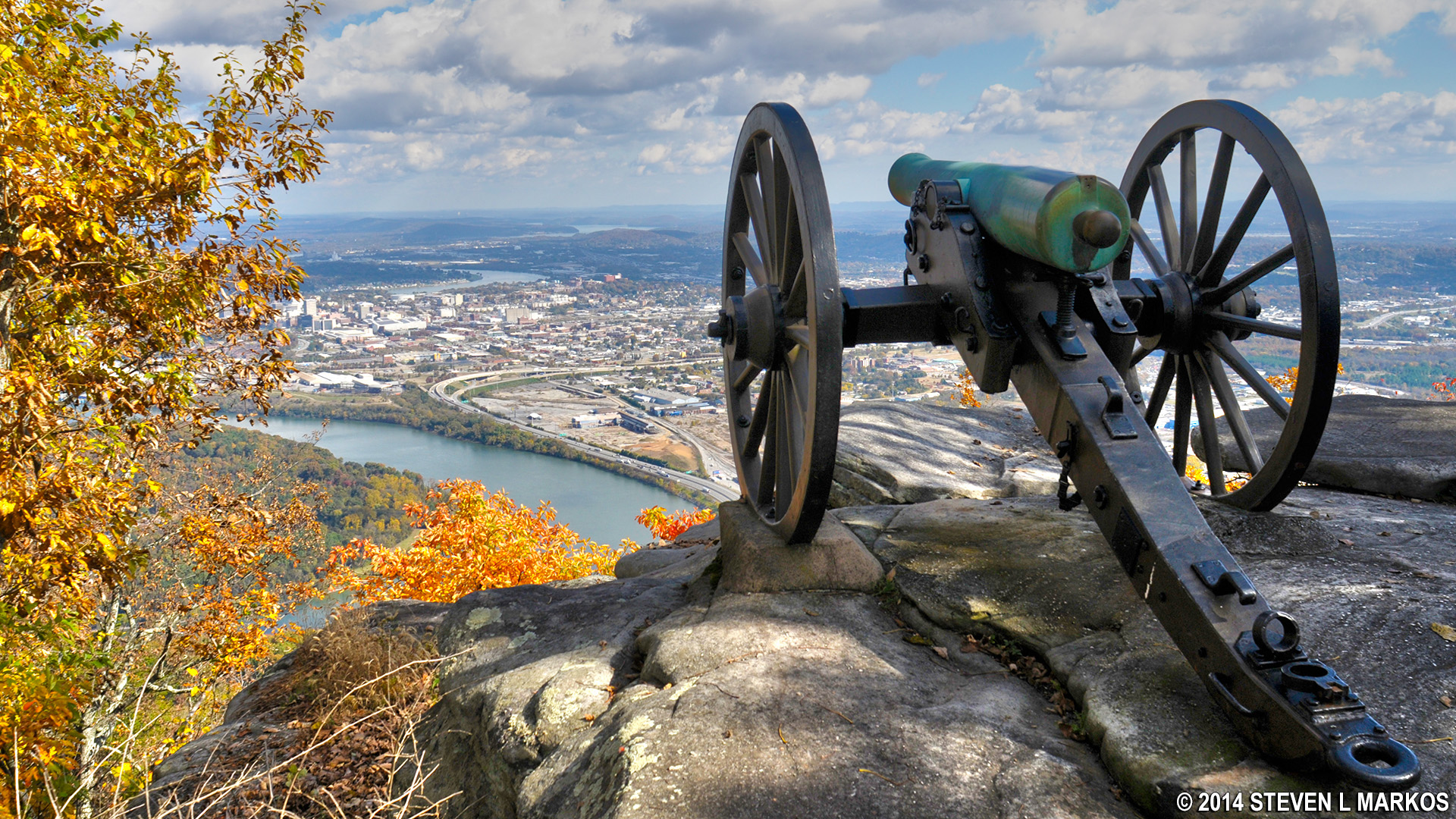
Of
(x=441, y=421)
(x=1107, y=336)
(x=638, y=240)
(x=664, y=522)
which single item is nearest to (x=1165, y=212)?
(x=1107, y=336)

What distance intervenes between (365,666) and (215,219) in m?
2.62

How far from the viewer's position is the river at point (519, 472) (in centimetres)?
3275

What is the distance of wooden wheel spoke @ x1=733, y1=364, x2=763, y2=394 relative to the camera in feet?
15.6

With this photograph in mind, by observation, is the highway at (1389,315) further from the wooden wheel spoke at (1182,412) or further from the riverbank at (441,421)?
the wooden wheel spoke at (1182,412)

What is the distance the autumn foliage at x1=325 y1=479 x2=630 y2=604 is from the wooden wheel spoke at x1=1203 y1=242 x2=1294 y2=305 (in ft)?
34.2

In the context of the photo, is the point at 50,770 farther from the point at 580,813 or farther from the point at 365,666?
the point at 580,813

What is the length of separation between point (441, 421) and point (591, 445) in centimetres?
1107

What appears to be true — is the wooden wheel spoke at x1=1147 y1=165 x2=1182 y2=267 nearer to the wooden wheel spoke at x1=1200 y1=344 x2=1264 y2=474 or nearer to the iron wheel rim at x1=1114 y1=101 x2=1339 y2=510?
the iron wheel rim at x1=1114 y1=101 x2=1339 y2=510

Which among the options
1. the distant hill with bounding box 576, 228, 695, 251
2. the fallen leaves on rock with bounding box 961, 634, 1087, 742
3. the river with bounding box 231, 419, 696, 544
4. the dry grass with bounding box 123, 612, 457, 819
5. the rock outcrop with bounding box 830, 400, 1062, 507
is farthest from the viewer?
the distant hill with bounding box 576, 228, 695, 251

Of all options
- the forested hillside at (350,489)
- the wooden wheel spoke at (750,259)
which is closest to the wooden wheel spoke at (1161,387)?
the wooden wheel spoke at (750,259)

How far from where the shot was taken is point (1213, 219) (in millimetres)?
4520

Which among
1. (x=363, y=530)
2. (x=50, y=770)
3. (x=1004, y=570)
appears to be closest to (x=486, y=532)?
(x=50, y=770)

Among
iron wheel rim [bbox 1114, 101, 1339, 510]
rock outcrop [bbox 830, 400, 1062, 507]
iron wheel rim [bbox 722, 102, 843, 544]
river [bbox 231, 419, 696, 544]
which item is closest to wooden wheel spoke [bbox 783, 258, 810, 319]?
iron wheel rim [bbox 722, 102, 843, 544]

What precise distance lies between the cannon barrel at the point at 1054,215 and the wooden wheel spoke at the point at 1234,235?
1.24 meters
